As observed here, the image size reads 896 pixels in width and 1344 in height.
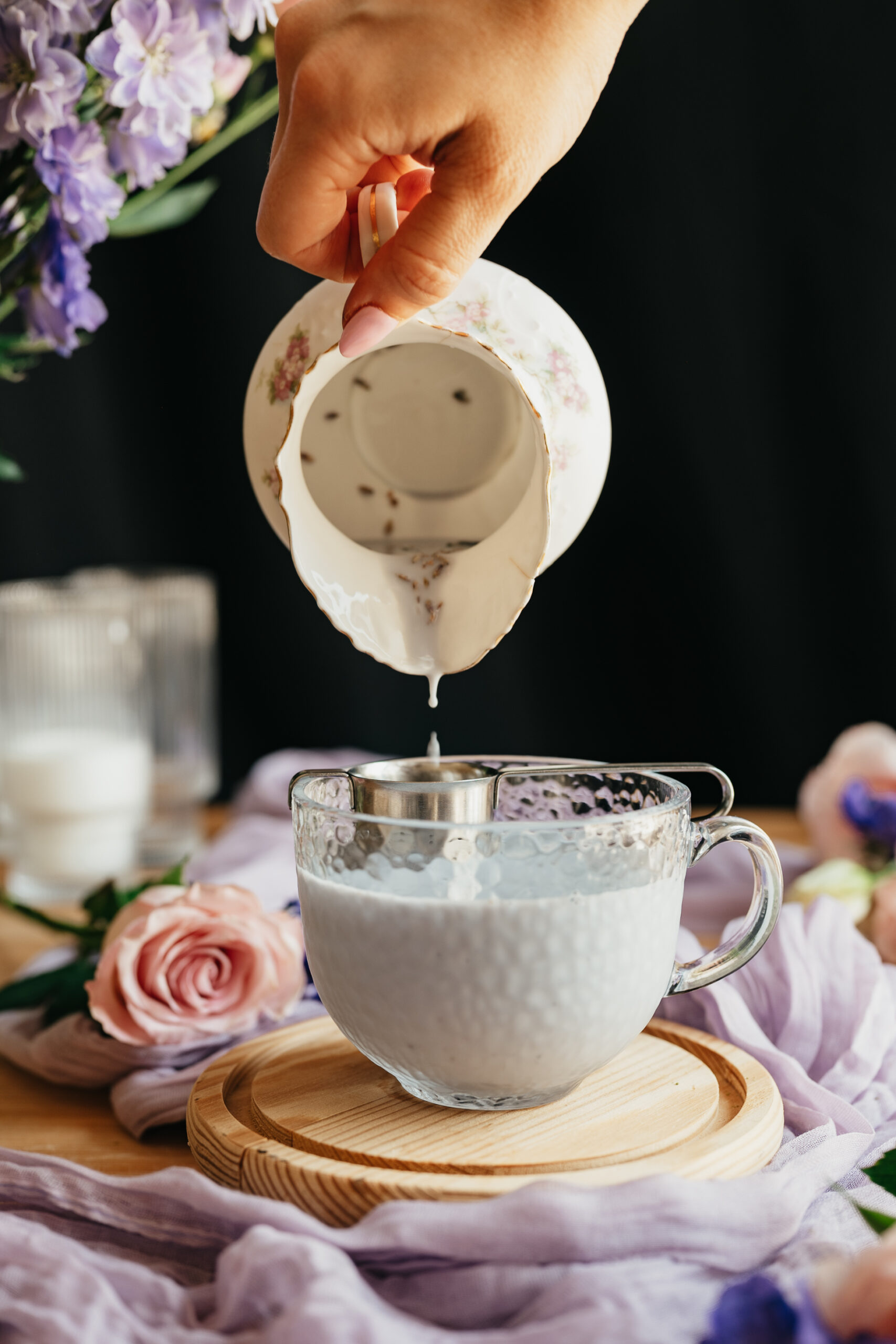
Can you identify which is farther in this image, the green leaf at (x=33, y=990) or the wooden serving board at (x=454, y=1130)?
the green leaf at (x=33, y=990)

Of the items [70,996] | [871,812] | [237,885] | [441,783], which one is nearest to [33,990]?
[70,996]

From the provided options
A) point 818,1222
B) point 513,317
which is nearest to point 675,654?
point 513,317

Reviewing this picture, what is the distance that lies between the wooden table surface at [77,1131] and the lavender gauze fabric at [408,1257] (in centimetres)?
9

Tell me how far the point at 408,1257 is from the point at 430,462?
19.5 inches

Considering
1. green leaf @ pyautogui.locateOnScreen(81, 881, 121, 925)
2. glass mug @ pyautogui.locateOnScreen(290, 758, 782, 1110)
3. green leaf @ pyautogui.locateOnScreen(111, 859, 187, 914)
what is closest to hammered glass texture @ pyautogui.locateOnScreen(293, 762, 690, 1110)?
glass mug @ pyautogui.locateOnScreen(290, 758, 782, 1110)

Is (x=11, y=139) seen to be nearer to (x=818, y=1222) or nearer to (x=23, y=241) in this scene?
(x=23, y=241)

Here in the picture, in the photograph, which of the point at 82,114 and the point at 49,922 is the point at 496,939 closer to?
the point at 49,922

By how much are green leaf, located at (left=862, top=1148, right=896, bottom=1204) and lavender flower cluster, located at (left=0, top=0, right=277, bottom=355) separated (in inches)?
26.7

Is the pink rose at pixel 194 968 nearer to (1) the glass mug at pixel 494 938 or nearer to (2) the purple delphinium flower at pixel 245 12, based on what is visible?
(1) the glass mug at pixel 494 938

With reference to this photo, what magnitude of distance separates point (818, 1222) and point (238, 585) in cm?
144

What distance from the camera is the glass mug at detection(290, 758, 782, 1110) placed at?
66 centimetres

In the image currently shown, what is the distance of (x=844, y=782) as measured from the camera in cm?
128

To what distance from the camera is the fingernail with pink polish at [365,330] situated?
709 millimetres

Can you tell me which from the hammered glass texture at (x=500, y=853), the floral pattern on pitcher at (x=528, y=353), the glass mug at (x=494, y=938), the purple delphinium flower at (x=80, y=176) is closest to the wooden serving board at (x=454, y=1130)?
the glass mug at (x=494, y=938)
